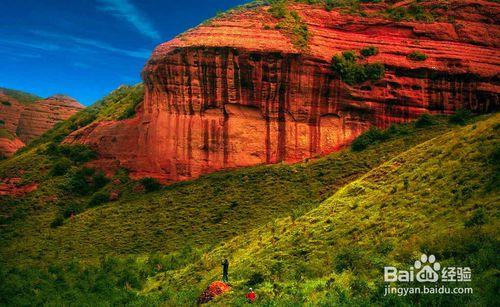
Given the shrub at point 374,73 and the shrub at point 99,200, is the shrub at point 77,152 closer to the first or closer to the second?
the shrub at point 99,200

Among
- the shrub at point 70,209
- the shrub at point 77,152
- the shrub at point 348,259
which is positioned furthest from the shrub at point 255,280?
the shrub at point 77,152

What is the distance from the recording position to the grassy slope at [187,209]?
3866 cm

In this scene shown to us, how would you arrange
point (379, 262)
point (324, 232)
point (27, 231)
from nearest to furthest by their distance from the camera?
1. point (379, 262)
2. point (324, 232)
3. point (27, 231)

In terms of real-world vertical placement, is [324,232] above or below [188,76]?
below

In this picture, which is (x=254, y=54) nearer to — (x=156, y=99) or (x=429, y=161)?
(x=156, y=99)

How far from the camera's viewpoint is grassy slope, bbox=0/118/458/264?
127 feet

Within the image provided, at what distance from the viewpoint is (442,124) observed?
148 ft

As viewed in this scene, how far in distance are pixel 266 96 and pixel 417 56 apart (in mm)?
14368

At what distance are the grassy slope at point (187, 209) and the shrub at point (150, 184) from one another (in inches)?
34.0

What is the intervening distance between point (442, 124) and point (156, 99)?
2449 centimetres

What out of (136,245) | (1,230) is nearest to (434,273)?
(136,245)

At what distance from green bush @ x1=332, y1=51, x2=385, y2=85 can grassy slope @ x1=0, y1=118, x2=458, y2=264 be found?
224 inches

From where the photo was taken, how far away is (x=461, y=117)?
148 feet

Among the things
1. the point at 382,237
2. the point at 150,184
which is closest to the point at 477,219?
the point at 382,237
